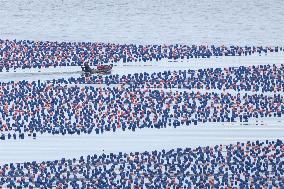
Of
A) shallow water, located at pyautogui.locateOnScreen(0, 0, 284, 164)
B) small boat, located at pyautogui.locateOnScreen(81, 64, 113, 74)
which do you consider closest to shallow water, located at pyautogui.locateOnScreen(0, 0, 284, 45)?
shallow water, located at pyautogui.locateOnScreen(0, 0, 284, 164)

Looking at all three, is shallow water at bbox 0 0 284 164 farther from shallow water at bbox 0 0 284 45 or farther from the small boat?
the small boat

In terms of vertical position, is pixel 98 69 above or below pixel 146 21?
below

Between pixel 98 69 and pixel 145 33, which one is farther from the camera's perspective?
pixel 145 33

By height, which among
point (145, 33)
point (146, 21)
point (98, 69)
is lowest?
point (98, 69)

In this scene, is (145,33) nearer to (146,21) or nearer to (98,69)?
(146,21)

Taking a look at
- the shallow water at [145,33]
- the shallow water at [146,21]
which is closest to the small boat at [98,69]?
the shallow water at [145,33]

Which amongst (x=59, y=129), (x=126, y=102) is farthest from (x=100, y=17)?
(x=59, y=129)

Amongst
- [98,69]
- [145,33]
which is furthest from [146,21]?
[98,69]

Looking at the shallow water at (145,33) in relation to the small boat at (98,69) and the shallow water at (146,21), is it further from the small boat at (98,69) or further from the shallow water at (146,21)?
the small boat at (98,69)

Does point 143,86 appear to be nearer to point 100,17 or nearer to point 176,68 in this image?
point 176,68
